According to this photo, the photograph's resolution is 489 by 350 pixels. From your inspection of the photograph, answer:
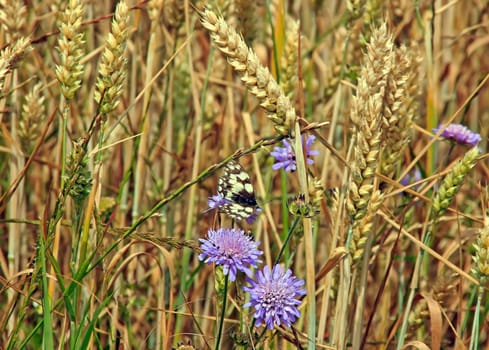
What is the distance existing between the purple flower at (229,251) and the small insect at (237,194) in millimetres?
35

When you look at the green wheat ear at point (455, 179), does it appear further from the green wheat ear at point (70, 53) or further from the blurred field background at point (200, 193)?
the green wheat ear at point (70, 53)

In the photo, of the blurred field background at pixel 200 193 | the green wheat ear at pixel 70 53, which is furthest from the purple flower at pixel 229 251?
the green wheat ear at pixel 70 53

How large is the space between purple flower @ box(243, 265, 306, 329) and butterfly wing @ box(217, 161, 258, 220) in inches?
3.9

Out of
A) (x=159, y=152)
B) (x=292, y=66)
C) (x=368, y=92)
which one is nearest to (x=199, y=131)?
(x=292, y=66)

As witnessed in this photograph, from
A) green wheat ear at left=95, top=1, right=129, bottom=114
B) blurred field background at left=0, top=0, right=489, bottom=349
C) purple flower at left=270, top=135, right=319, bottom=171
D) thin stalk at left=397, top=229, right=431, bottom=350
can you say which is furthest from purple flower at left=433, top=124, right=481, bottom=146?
green wheat ear at left=95, top=1, right=129, bottom=114

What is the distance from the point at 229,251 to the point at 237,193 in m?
0.10

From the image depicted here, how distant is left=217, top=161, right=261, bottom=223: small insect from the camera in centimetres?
116

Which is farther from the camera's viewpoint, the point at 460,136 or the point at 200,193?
the point at 200,193

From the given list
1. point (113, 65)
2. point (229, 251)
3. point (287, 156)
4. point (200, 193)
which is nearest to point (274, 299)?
point (229, 251)

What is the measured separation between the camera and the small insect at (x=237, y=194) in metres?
1.16

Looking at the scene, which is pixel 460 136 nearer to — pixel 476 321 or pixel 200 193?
pixel 476 321

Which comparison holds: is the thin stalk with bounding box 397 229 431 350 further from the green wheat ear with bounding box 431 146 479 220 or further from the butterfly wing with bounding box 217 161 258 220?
the butterfly wing with bounding box 217 161 258 220

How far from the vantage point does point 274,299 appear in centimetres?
113

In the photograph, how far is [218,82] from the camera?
6.77 ft
